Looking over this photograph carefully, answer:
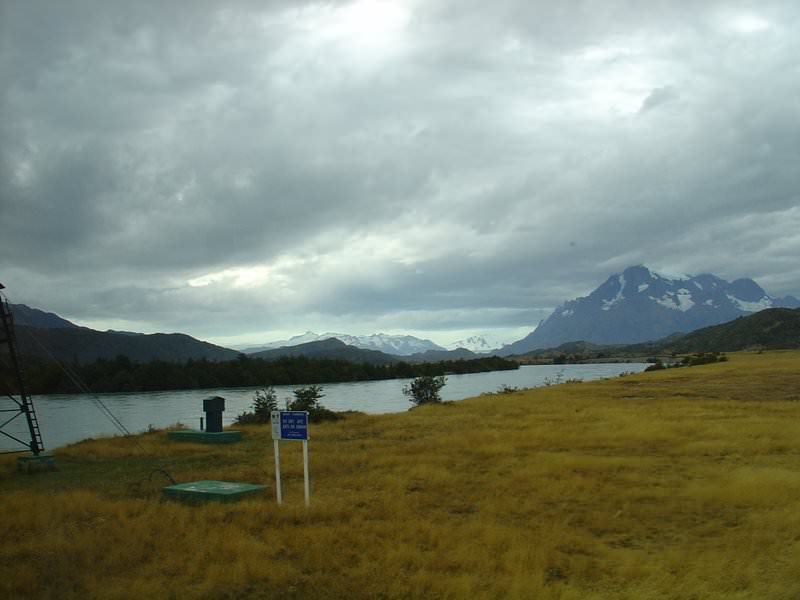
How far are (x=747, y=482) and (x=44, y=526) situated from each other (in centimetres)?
1244

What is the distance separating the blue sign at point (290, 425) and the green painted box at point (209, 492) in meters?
1.42

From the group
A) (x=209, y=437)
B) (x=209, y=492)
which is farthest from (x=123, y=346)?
(x=209, y=492)

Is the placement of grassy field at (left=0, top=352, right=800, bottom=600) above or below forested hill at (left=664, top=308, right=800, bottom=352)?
below

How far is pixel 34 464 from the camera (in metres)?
18.3

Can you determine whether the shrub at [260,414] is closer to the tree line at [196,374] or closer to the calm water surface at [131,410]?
the calm water surface at [131,410]

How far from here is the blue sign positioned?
11.5 m

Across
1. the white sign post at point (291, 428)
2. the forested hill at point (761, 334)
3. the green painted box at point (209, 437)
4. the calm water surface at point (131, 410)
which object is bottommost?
the calm water surface at point (131, 410)

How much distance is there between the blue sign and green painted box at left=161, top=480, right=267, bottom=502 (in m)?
1.42

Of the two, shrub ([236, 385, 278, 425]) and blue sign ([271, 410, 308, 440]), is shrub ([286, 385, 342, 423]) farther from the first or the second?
blue sign ([271, 410, 308, 440])

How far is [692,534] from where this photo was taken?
980cm

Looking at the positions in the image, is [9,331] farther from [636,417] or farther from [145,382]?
[145,382]

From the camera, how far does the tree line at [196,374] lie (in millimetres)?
76500

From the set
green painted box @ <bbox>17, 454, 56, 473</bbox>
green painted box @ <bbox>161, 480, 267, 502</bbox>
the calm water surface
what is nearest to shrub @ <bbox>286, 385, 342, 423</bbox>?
the calm water surface

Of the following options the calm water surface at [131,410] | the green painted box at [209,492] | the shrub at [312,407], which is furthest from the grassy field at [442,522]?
the calm water surface at [131,410]
